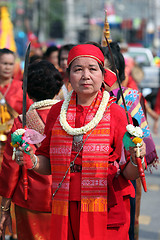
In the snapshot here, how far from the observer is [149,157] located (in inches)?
137

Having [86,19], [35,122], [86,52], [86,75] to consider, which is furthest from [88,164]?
[86,19]

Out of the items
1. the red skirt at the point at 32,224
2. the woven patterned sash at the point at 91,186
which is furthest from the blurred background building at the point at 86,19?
the woven patterned sash at the point at 91,186

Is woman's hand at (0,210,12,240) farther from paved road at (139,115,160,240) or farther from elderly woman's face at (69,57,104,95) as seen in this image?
paved road at (139,115,160,240)

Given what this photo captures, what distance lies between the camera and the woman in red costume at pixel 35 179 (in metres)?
3.35

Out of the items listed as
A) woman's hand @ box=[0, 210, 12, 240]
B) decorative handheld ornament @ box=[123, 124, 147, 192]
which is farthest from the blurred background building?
decorative handheld ornament @ box=[123, 124, 147, 192]

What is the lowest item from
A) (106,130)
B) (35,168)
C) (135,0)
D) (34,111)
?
(35,168)

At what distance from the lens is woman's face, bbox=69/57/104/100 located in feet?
8.61

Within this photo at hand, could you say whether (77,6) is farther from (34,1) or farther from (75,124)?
(75,124)

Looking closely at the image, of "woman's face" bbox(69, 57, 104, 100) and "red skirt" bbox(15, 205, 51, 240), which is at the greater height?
"woman's face" bbox(69, 57, 104, 100)

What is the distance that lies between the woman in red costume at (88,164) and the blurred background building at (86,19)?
39.1m

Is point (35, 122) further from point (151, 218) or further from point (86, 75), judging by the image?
point (151, 218)

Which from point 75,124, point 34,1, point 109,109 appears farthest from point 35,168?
point 34,1

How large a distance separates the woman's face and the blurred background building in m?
39.0

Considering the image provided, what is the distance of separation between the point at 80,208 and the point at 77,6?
188 ft
